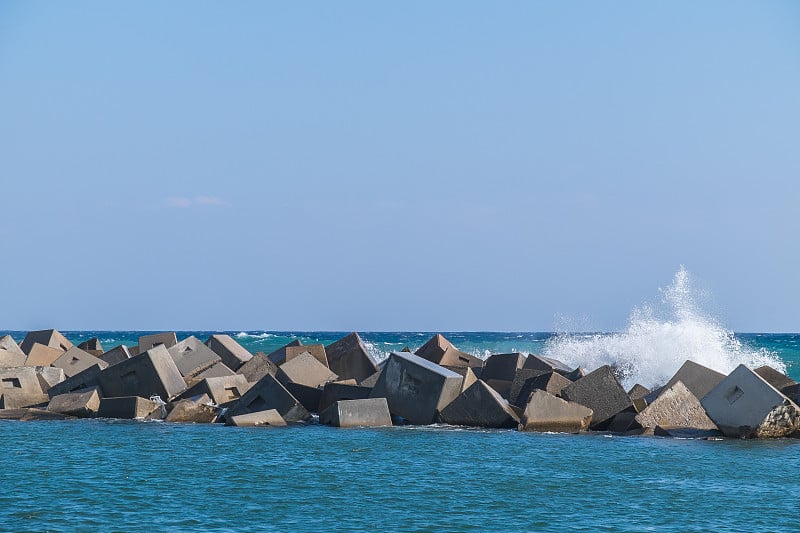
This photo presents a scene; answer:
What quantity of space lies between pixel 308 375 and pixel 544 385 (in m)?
4.45

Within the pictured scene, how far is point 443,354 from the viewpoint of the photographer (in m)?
21.3

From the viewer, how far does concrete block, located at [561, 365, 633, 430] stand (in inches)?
657

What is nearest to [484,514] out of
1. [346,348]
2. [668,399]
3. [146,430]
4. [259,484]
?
[259,484]

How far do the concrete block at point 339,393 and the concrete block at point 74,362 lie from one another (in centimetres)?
594

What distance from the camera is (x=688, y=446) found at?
15.0 m

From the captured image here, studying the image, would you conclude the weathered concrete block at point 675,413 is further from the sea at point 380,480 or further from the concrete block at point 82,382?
the concrete block at point 82,382

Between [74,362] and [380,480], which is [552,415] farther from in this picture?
[74,362]

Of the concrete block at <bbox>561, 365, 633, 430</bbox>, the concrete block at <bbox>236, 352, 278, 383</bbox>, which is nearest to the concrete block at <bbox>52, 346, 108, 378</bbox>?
the concrete block at <bbox>236, 352, 278, 383</bbox>

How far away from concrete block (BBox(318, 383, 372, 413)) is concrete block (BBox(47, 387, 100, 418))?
4.00m

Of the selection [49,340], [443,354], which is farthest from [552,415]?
[49,340]

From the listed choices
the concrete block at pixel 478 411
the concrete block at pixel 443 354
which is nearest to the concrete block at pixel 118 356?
the concrete block at pixel 443 354

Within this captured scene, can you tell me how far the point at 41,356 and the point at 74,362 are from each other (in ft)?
4.32

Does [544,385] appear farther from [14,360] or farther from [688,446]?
[14,360]

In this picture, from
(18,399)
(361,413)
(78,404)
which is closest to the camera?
(361,413)
